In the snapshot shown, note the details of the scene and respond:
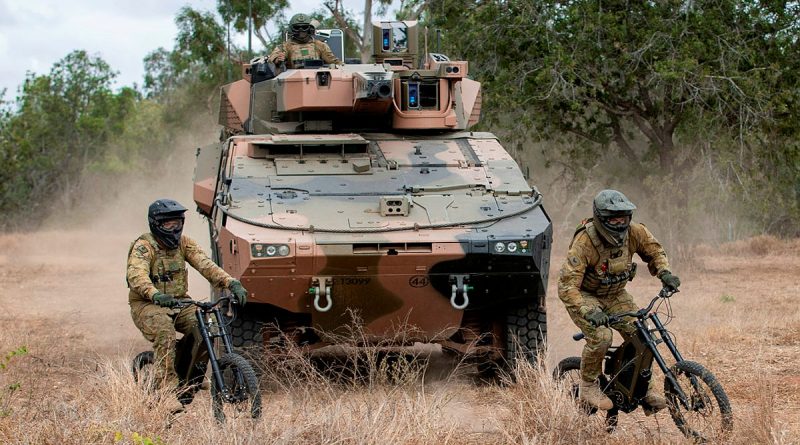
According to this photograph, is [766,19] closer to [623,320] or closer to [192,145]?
[623,320]

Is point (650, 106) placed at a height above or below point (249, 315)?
above

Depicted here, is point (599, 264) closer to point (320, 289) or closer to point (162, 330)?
point (320, 289)

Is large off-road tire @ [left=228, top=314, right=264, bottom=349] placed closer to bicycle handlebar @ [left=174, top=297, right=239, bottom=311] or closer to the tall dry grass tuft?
bicycle handlebar @ [left=174, top=297, right=239, bottom=311]

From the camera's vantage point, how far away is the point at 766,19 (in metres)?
18.4

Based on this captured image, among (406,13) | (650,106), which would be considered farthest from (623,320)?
(406,13)

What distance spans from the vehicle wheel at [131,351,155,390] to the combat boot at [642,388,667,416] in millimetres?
2778

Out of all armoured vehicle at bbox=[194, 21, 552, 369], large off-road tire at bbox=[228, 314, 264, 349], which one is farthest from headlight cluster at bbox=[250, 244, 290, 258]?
large off-road tire at bbox=[228, 314, 264, 349]

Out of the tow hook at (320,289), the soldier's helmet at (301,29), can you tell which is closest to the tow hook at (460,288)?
the tow hook at (320,289)

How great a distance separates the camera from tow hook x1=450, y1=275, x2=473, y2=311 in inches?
360

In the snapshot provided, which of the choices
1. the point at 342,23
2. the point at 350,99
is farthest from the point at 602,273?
the point at 342,23

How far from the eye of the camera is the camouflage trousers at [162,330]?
25.4 ft

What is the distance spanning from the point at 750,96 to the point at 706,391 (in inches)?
472

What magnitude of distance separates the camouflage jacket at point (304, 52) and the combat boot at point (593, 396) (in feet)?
19.5

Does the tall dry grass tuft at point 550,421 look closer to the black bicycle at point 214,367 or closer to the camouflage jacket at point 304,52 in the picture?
the black bicycle at point 214,367
